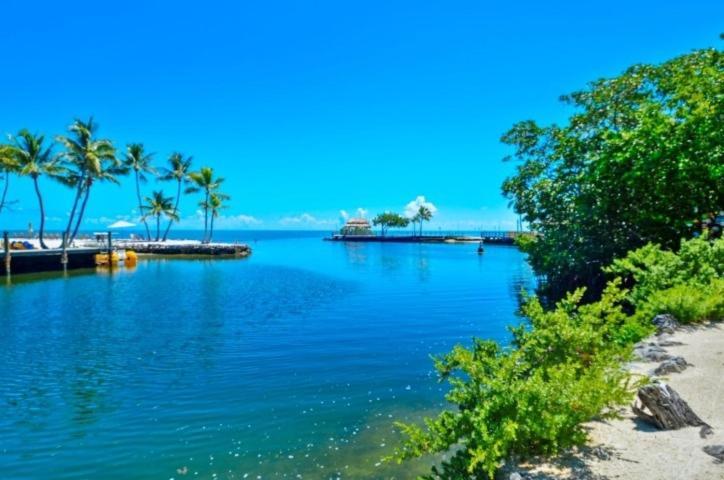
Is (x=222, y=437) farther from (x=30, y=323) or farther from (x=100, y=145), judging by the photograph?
(x=100, y=145)

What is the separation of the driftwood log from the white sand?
0.09 meters

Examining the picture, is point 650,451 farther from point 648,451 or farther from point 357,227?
point 357,227

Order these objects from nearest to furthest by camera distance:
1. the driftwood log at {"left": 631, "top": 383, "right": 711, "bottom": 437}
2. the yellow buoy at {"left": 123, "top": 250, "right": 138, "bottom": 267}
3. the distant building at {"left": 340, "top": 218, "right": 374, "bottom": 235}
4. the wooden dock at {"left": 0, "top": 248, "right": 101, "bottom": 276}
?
the driftwood log at {"left": 631, "top": 383, "right": 711, "bottom": 437}, the wooden dock at {"left": 0, "top": 248, "right": 101, "bottom": 276}, the yellow buoy at {"left": 123, "top": 250, "right": 138, "bottom": 267}, the distant building at {"left": 340, "top": 218, "right": 374, "bottom": 235}

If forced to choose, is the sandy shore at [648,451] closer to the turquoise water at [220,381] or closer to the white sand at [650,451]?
the white sand at [650,451]

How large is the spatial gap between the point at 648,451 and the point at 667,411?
743 mm

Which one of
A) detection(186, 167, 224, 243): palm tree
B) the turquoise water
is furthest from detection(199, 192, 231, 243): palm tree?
the turquoise water

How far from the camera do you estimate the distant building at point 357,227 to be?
440 ft

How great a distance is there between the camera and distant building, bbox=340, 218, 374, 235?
440 feet

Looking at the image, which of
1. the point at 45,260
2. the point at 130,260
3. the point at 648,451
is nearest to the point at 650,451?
the point at 648,451

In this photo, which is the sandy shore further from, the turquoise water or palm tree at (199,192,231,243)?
palm tree at (199,192,231,243)

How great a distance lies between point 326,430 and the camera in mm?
8234

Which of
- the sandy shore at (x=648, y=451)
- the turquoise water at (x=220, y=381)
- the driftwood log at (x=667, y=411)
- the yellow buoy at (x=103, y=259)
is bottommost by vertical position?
the turquoise water at (x=220, y=381)

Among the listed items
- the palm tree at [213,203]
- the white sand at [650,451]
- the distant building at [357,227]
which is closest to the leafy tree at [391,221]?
the distant building at [357,227]

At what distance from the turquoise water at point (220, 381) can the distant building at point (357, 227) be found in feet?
357
